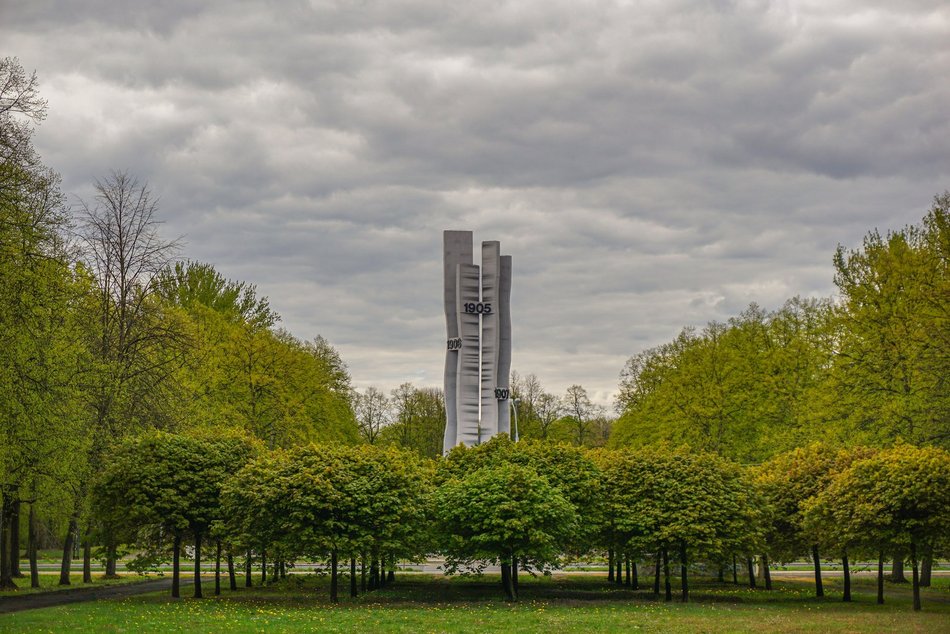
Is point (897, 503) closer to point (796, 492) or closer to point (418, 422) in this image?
point (796, 492)

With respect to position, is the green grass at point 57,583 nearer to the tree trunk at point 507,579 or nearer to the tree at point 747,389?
the tree trunk at point 507,579

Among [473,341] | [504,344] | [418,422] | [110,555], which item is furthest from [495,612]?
[418,422]

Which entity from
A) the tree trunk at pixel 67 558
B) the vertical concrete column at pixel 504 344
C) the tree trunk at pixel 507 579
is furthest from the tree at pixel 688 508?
the tree trunk at pixel 67 558

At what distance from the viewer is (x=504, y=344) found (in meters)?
53.8

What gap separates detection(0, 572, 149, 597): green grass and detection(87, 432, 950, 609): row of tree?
4986 millimetres

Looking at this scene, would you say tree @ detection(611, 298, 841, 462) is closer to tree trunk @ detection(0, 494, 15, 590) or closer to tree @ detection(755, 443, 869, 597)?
tree @ detection(755, 443, 869, 597)

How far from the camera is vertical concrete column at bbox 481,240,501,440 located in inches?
2068

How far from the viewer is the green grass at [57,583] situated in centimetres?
3259

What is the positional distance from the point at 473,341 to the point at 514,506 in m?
24.3

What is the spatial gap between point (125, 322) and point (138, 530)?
11.5m

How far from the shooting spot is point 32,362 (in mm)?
28359

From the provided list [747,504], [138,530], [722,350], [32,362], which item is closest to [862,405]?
[747,504]

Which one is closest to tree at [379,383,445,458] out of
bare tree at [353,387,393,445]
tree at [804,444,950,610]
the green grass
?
bare tree at [353,387,393,445]

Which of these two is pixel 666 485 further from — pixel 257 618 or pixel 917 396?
pixel 257 618
